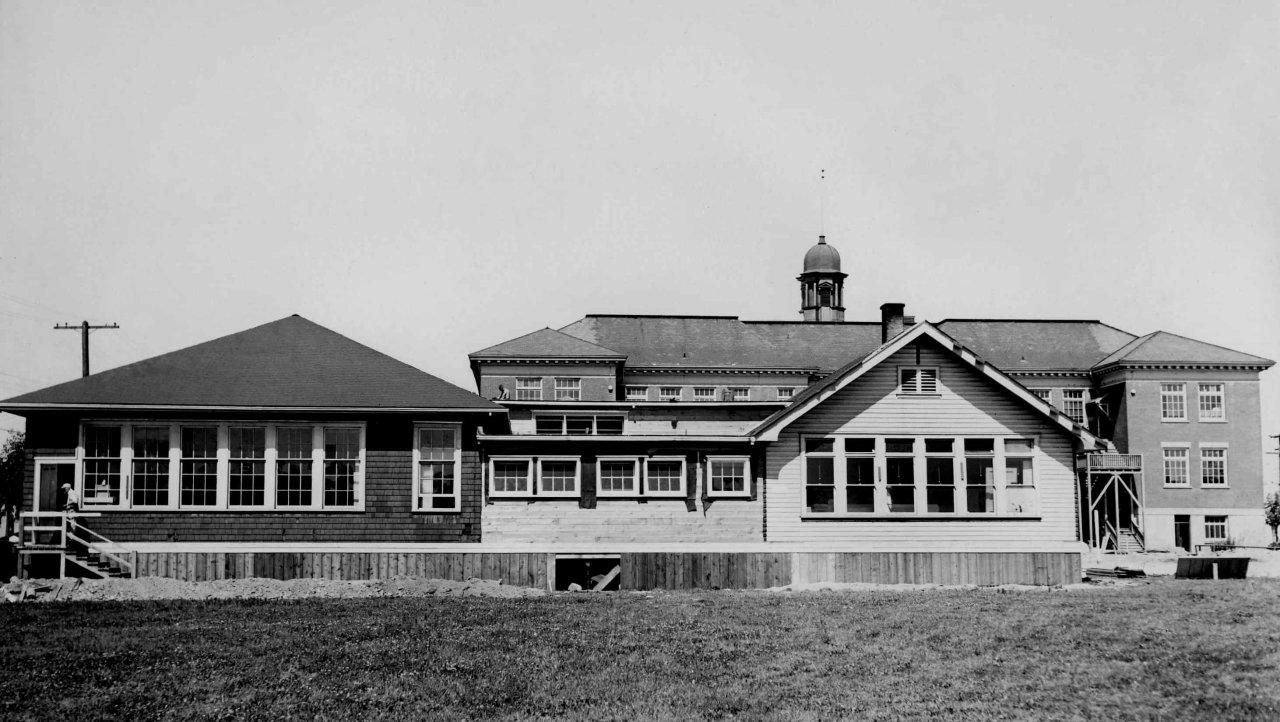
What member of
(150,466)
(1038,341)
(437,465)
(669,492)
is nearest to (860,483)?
(669,492)

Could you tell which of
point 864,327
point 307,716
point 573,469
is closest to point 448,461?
point 573,469

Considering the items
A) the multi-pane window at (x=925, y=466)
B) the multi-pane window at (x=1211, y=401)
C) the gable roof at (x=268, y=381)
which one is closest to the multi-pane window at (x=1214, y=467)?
the multi-pane window at (x=1211, y=401)

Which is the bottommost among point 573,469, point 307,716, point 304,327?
point 307,716

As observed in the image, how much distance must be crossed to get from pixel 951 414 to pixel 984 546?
3.86 meters

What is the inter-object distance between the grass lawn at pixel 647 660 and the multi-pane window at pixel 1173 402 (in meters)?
35.7

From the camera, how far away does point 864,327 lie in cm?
6619

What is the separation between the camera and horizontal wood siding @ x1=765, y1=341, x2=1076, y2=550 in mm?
32062

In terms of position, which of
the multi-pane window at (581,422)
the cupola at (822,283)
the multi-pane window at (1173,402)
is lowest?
the multi-pane window at (581,422)

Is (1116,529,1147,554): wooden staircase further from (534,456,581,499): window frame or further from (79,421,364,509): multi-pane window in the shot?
(79,421,364,509): multi-pane window

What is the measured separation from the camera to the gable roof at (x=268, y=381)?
30.2m

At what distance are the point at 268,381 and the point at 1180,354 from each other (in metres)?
41.8

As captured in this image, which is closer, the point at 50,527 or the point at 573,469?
the point at 50,527

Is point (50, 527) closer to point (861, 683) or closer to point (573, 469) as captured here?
point (573, 469)

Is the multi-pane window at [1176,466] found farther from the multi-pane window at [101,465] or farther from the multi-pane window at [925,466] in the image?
the multi-pane window at [101,465]
